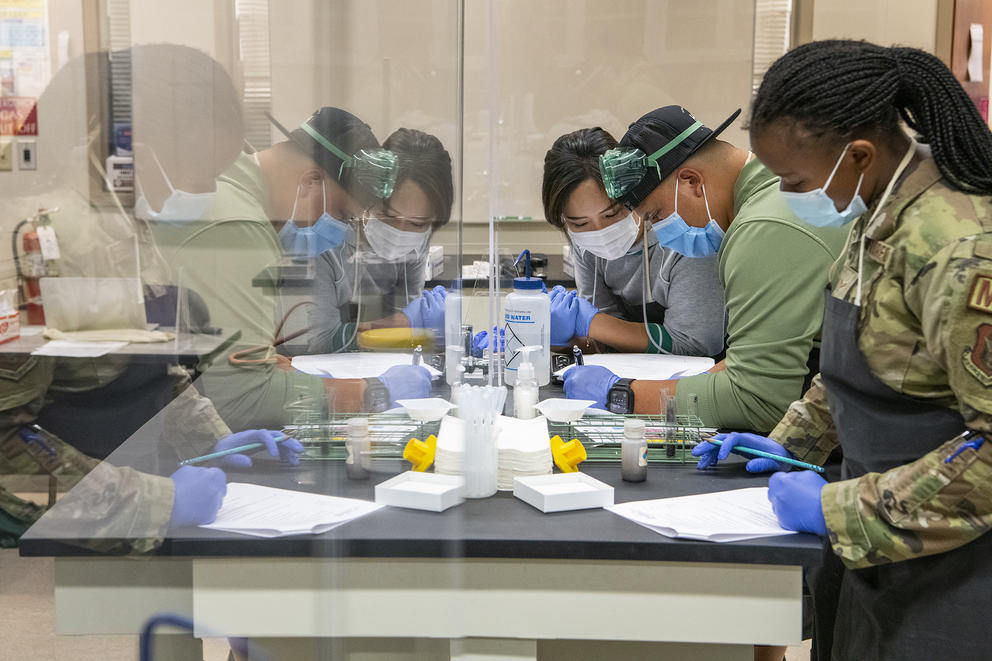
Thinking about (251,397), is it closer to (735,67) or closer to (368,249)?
(368,249)

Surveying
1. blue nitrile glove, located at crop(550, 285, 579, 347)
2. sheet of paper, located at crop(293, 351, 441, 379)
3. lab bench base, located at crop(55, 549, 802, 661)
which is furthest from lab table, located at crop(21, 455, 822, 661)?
blue nitrile glove, located at crop(550, 285, 579, 347)

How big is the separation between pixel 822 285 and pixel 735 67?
77cm

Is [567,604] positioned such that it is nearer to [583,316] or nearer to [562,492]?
[562,492]

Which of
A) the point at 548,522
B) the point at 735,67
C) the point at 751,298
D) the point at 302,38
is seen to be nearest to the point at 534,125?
the point at 735,67

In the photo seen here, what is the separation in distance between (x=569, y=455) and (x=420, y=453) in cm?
28

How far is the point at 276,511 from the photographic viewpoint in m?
0.80

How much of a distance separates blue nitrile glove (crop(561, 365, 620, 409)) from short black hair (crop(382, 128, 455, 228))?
0.71 m

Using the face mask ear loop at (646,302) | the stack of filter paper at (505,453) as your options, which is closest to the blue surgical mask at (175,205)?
the stack of filter paper at (505,453)

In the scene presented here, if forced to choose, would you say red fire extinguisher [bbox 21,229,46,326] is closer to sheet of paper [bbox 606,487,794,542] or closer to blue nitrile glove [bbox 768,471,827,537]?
sheet of paper [bbox 606,487,794,542]

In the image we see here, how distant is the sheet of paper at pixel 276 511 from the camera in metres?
0.71

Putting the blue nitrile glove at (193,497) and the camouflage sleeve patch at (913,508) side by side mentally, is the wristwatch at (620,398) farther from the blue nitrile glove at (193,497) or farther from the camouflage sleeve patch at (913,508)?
the blue nitrile glove at (193,497)

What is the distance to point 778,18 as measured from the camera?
8.38ft

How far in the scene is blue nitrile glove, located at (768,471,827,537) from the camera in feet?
4.00

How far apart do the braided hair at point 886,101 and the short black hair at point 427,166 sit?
495 millimetres
